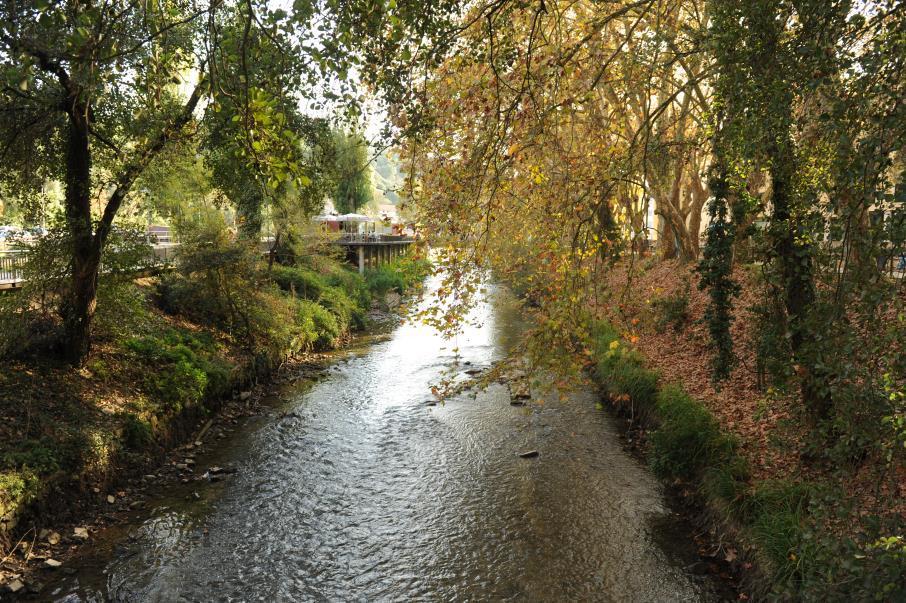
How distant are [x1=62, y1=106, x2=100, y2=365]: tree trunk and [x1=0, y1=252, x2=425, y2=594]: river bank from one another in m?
0.75

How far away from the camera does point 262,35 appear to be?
4.55 meters

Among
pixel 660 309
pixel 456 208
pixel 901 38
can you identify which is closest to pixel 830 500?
pixel 901 38

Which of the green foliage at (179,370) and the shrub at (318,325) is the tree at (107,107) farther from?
the shrub at (318,325)

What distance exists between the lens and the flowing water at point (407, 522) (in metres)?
6.49

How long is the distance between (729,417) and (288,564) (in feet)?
23.4

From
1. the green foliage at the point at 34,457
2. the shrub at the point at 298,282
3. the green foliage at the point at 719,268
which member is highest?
the green foliage at the point at 719,268

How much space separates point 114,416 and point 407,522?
5180mm

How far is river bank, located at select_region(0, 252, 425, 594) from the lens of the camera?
693 cm

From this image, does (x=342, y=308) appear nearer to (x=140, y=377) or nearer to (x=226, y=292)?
(x=226, y=292)

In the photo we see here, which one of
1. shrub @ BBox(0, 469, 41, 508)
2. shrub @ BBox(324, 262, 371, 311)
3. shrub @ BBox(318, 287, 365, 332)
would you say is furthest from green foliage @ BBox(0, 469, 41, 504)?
shrub @ BBox(324, 262, 371, 311)

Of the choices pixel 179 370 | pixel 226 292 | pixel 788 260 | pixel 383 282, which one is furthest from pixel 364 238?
pixel 788 260

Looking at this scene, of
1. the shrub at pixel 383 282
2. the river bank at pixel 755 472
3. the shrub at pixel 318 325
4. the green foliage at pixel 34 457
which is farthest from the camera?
the shrub at pixel 383 282

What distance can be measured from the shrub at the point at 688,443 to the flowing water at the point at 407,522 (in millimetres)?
442

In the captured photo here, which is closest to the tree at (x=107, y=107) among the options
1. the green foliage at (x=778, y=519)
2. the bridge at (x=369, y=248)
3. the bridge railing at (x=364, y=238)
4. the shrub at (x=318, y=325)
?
the green foliage at (x=778, y=519)
